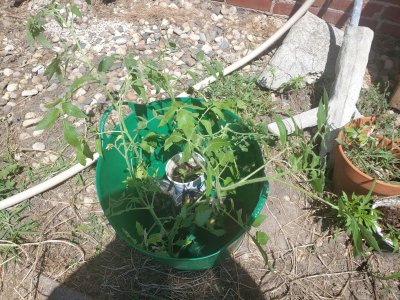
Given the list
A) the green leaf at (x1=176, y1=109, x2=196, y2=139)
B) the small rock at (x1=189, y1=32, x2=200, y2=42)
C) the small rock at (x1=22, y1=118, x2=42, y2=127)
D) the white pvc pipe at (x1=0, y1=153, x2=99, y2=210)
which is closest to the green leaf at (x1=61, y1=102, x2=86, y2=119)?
the green leaf at (x1=176, y1=109, x2=196, y2=139)

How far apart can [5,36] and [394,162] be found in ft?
8.37

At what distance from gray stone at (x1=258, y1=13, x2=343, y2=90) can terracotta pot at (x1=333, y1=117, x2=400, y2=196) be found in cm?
59

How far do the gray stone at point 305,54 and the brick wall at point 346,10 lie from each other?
6.5 inches

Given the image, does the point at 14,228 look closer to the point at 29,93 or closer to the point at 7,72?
the point at 29,93

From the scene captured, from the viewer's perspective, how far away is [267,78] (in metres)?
2.03

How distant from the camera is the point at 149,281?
1467 mm

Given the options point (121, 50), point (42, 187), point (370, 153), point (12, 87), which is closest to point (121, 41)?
point (121, 50)

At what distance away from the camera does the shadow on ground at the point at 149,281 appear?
143 centimetres

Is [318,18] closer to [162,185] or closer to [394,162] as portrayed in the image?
[394,162]

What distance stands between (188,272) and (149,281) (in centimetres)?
17

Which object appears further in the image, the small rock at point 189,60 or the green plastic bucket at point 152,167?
the small rock at point 189,60

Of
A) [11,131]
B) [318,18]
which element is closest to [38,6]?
[11,131]

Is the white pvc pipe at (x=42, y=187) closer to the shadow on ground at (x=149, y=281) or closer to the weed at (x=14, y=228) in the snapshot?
the weed at (x=14, y=228)

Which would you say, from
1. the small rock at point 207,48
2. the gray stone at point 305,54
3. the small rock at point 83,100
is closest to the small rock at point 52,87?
the small rock at point 83,100
